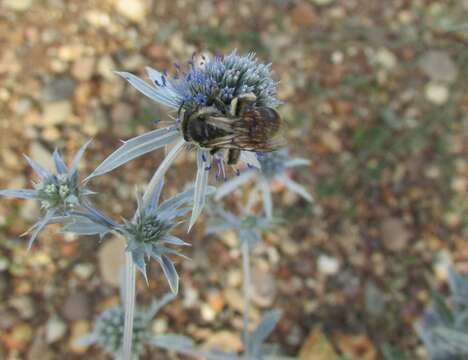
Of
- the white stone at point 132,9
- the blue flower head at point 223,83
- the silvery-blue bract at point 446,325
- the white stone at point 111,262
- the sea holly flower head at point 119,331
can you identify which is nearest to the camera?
the blue flower head at point 223,83

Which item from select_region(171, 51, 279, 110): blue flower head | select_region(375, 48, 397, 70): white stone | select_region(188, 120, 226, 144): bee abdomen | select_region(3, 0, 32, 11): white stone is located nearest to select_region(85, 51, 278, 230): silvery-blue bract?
select_region(171, 51, 279, 110): blue flower head

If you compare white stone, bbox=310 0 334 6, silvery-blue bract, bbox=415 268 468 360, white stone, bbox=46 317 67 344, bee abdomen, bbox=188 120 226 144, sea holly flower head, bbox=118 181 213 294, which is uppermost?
white stone, bbox=310 0 334 6

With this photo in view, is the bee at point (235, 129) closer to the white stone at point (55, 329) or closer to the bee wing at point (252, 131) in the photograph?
the bee wing at point (252, 131)

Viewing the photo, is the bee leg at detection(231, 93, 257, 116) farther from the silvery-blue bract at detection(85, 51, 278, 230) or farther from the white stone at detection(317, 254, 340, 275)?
the white stone at detection(317, 254, 340, 275)

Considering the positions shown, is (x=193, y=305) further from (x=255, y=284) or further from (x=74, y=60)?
(x=74, y=60)

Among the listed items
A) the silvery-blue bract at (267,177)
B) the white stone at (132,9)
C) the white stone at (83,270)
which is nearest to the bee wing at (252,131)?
the silvery-blue bract at (267,177)

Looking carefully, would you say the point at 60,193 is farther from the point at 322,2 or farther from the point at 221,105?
the point at 322,2

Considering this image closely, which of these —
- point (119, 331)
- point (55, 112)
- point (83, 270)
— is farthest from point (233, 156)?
point (55, 112)
